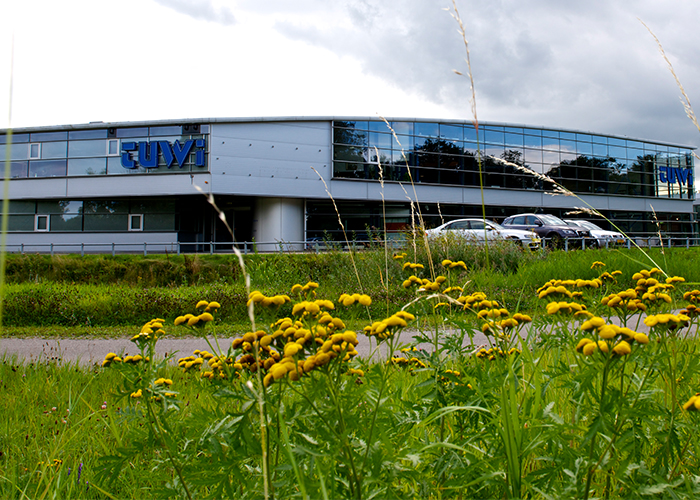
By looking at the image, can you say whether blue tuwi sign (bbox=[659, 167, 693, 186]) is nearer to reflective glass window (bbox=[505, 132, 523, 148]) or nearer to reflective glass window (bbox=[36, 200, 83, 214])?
reflective glass window (bbox=[505, 132, 523, 148])

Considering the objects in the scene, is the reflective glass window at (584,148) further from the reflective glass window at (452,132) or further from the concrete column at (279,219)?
the concrete column at (279,219)

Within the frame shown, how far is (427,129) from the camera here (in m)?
29.5

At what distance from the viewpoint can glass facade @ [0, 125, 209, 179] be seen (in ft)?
86.9

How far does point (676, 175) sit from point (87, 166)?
45.6m

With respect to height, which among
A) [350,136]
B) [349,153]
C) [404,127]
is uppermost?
[404,127]

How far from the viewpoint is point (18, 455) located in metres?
2.08

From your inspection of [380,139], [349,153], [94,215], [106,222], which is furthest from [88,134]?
[380,139]

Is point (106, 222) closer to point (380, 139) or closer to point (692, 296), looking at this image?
point (380, 139)

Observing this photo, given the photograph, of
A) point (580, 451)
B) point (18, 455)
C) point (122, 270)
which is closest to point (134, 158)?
point (122, 270)

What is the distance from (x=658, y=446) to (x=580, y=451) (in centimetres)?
81

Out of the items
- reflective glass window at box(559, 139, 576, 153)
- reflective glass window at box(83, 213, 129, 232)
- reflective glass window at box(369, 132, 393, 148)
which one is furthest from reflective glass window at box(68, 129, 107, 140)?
reflective glass window at box(559, 139, 576, 153)

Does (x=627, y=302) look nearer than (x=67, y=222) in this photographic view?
Yes

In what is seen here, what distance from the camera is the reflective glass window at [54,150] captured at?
91.4 feet

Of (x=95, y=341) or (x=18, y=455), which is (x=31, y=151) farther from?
(x=18, y=455)
